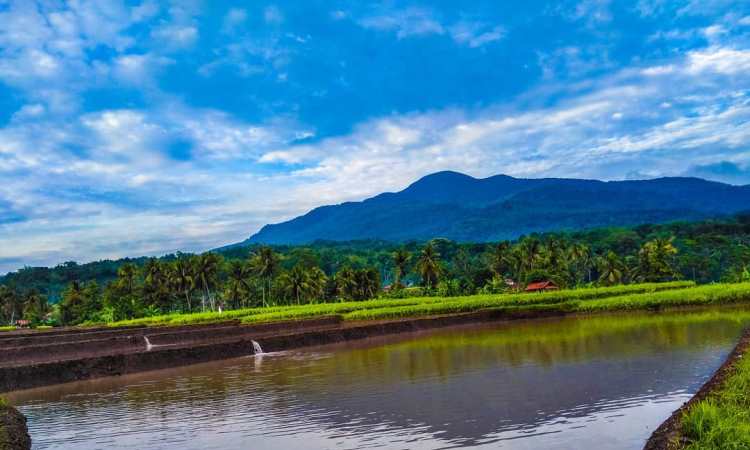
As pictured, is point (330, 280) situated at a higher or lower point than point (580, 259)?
higher

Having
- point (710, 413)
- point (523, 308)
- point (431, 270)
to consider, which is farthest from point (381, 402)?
point (431, 270)

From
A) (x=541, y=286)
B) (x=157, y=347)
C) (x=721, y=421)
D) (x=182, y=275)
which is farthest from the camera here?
(x=182, y=275)

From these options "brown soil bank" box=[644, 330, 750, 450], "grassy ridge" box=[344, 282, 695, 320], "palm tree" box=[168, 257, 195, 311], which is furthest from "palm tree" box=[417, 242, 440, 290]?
"brown soil bank" box=[644, 330, 750, 450]

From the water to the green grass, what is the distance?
1.27m

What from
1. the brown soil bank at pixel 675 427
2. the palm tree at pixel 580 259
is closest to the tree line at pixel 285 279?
the palm tree at pixel 580 259

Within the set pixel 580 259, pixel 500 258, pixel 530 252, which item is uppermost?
pixel 530 252

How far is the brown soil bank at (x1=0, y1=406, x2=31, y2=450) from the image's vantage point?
10281mm

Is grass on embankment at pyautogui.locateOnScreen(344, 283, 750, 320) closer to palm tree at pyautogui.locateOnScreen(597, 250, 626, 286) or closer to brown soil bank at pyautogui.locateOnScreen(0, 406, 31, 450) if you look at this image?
palm tree at pyautogui.locateOnScreen(597, 250, 626, 286)

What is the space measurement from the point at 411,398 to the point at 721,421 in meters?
7.28

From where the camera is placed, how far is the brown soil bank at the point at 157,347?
21312 mm

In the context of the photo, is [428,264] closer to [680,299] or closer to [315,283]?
[315,283]

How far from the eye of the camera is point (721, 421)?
24.3 ft

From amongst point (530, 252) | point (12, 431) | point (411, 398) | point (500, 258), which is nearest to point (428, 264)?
point (500, 258)

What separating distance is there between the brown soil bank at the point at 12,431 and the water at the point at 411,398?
49 centimetres
